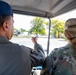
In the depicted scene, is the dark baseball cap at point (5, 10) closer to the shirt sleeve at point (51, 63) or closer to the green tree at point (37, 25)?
the shirt sleeve at point (51, 63)

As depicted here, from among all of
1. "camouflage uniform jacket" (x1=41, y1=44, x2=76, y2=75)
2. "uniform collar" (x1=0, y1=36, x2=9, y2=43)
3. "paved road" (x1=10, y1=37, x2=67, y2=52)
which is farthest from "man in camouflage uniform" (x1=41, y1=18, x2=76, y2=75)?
"paved road" (x1=10, y1=37, x2=67, y2=52)

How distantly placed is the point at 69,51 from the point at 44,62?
10.1 inches

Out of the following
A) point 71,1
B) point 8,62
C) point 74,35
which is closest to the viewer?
point 8,62

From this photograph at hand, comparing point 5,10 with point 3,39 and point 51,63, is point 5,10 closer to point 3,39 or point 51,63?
point 3,39

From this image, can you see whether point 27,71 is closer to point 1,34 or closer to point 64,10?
point 1,34

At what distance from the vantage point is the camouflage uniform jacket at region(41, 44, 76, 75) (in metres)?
1.68

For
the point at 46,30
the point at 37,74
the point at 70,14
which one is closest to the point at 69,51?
the point at 70,14

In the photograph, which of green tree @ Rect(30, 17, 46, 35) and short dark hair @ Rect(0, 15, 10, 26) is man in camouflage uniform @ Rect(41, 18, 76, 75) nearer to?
short dark hair @ Rect(0, 15, 10, 26)

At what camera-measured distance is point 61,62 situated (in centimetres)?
170

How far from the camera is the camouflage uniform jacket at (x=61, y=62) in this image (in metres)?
1.68

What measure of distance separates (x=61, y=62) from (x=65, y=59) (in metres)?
0.05

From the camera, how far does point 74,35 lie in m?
1.71

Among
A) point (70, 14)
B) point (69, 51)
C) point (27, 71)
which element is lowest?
point (27, 71)

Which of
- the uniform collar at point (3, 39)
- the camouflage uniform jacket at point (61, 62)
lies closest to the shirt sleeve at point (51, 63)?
the camouflage uniform jacket at point (61, 62)
